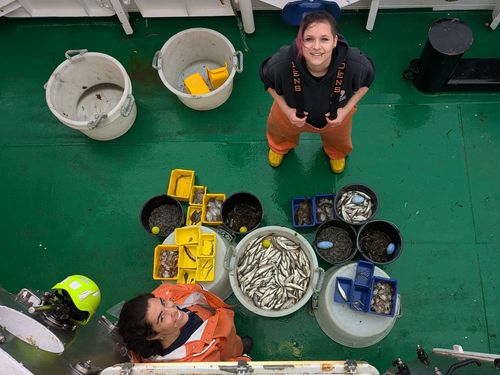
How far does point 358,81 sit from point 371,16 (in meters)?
1.92

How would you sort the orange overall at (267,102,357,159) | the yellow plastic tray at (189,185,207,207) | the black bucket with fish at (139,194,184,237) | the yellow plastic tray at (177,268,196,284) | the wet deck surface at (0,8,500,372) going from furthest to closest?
the yellow plastic tray at (189,185,207,207) → the black bucket with fish at (139,194,184,237) → the wet deck surface at (0,8,500,372) → the yellow plastic tray at (177,268,196,284) → the orange overall at (267,102,357,159)

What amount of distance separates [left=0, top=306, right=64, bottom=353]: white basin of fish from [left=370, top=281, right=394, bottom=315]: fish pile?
2.11 metres

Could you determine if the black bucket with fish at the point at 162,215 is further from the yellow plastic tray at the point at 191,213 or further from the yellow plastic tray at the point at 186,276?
the yellow plastic tray at the point at 186,276

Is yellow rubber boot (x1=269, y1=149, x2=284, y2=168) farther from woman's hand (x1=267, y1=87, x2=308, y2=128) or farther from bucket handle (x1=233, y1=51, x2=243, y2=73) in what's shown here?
woman's hand (x1=267, y1=87, x2=308, y2=128)

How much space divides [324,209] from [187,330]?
5.40 ft

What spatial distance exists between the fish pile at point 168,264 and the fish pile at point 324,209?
121cm

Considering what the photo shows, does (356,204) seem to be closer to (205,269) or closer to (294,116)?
(294,116)

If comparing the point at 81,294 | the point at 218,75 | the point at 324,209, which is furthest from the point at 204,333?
the point at 218,75

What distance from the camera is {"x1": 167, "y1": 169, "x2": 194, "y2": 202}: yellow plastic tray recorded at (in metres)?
3.98

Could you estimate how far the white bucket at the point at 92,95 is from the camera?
395 cm

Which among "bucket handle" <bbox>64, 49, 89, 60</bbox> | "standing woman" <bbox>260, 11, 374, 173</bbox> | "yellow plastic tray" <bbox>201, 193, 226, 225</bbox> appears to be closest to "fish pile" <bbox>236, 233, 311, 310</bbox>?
"yellow plastic tray" <bbox>201, 193, 226, 225</bbox>

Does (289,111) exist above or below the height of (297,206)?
above

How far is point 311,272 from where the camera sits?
133 inches

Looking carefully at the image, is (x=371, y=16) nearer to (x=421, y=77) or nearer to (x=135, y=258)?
(x=421, y=77)
